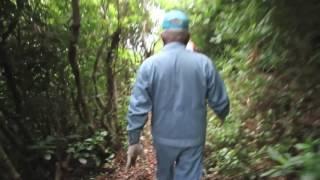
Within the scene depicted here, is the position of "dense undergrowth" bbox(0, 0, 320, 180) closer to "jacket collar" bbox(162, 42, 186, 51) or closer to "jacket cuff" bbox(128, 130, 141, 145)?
"jacket collar" bbox(162, 42, 186, 51)

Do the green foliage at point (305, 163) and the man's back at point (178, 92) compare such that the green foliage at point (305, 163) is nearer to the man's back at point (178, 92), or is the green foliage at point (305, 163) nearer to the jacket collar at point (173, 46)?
the man's back at point (178, 92)

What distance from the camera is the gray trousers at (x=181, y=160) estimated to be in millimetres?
4898

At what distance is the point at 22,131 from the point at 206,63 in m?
2.81

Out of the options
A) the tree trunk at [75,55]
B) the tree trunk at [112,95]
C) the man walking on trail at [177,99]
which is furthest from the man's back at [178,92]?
the tree trunk at [112,95]

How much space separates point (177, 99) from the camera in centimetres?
483

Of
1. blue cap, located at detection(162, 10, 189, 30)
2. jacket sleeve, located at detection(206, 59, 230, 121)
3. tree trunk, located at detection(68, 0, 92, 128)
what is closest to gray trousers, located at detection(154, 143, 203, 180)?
jacket sleeve, located at detection(206, 59, 230, 121)

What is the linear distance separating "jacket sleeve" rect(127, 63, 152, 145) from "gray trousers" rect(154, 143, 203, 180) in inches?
10.8

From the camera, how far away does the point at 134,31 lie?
32.7 ft

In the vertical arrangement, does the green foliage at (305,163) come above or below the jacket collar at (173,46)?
below

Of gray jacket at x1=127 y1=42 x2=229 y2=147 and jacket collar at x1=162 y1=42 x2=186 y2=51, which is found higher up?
jacket collar at x1=162 y1=42 x2=186 y2=51

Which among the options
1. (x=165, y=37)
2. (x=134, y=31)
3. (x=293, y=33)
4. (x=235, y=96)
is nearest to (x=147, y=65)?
(x=165, y=37)

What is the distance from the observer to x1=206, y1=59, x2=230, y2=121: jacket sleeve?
4.89 metres

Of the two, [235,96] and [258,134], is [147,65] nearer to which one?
[258,134]

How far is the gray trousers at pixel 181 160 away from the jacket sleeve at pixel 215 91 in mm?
369
